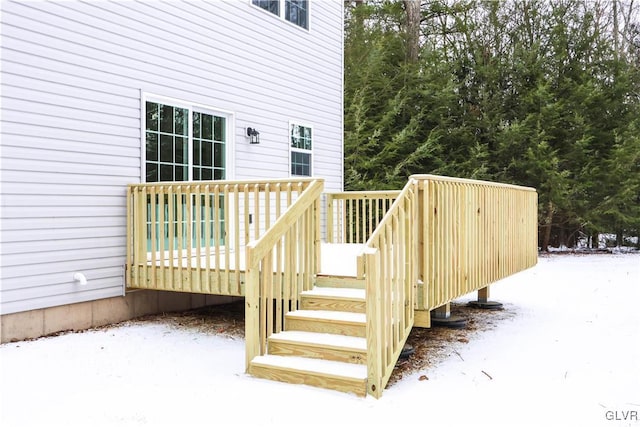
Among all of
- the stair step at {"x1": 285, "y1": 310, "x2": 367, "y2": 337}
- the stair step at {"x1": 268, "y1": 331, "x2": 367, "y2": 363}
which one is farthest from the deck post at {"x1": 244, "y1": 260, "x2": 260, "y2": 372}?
the stair step at {"x1": 285, "y1": 310, "x2": 367, "y2": 337}

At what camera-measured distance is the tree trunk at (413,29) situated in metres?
15.6

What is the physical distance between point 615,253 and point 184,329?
13094 mm

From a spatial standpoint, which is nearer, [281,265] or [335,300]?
[335,300]

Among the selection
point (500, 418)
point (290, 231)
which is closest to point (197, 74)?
point (290, 231)

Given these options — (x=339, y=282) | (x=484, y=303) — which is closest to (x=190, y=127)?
(x=339, y=282)

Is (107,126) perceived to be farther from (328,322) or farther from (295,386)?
(295,386)

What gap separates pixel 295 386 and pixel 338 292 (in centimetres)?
111

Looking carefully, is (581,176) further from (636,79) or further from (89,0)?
(89,0)

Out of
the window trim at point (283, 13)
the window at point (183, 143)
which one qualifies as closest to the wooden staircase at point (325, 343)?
the window at point (183, 143)

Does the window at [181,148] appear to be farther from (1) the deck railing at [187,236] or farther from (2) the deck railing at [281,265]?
(2) the deck railing at [281,265]

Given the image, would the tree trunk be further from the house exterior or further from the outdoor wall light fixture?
the outdoor wall light fixture

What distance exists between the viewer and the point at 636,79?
49.6 ft

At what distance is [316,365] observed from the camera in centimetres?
401

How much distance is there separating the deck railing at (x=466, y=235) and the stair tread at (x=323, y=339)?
67cm
